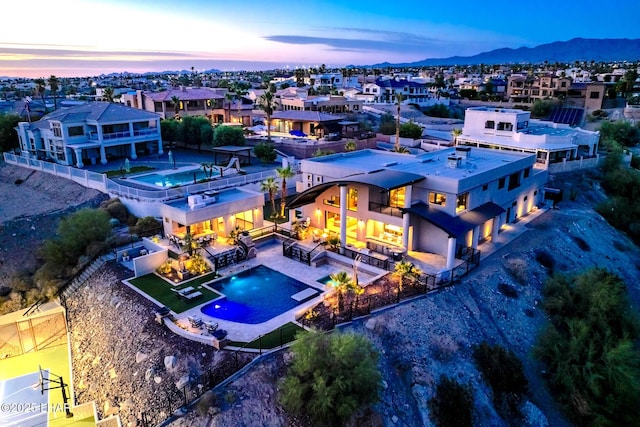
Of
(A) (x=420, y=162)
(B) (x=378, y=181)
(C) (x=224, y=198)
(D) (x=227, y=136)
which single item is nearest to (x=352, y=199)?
(B) (x=378, y=181)

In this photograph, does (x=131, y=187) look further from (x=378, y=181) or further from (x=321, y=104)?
(x=321, y=104)

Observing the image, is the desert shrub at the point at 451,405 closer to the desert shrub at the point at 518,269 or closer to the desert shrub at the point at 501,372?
the desert shrub at the point at 501,372

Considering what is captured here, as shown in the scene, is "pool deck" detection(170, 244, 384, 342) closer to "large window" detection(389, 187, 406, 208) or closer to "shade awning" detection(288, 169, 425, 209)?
"shade awning" detection(288, 169, 425, 209)

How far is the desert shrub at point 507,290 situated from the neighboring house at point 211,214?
16472mm

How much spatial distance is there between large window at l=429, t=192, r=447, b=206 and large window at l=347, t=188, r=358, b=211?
4.65m

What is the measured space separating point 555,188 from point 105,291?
39.3m

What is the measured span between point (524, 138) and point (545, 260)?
2407 cm

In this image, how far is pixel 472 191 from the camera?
2856 cm

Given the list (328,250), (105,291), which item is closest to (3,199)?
(105,291)

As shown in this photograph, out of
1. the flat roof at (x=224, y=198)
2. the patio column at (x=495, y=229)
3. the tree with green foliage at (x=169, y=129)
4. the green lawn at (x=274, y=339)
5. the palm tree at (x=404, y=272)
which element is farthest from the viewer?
the tree with green foliage at (x=169, y=129)

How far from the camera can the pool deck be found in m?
20.5

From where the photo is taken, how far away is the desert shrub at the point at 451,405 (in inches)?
719

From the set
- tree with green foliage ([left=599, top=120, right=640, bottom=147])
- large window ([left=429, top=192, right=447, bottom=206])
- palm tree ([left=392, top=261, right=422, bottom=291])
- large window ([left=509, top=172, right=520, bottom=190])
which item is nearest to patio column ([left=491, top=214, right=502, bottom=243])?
large window ([left=509, top=172, right=520, bottom=190])

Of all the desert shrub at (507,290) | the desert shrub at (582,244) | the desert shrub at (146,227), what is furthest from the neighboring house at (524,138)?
the desert shrub at (146,227)
